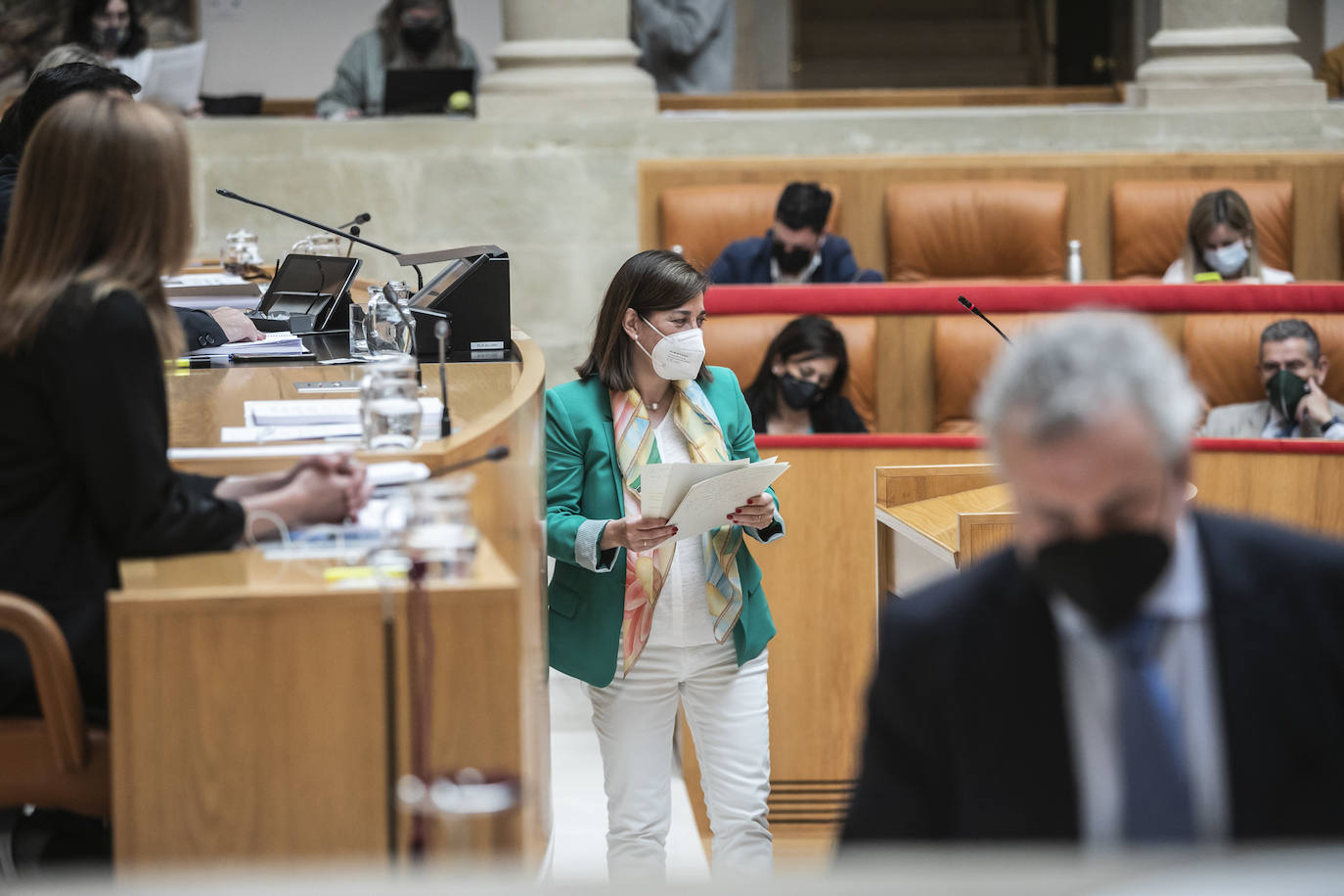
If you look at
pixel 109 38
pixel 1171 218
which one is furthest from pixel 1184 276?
pixel 109 38

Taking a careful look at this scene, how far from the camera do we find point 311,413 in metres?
2.39

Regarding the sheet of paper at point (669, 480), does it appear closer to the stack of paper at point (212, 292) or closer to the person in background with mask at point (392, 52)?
the stack of paper at point (212, 292)

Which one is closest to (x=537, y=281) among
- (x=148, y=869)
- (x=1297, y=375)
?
(x=1297, y=375)

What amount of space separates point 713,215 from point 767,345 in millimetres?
1509

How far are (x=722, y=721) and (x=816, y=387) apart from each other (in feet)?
4.98

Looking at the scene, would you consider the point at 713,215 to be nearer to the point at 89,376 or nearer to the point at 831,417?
the point at 831,417

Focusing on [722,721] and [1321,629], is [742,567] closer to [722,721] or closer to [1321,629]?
[722,721]

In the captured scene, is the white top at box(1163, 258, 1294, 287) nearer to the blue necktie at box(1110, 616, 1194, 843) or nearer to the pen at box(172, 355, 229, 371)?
the pen at box(172, 355, 229, 371)

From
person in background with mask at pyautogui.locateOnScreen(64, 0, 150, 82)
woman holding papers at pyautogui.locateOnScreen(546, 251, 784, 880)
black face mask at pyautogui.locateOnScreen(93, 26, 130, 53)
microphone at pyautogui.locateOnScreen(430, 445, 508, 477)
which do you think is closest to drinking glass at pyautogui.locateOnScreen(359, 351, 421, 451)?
microphone at pyautogui.locateOnScreen(430, 445, 508, 477)

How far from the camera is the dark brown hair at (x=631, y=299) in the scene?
2.78 metres

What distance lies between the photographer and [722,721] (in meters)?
2.76

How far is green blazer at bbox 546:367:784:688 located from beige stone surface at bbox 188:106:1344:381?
3.57m

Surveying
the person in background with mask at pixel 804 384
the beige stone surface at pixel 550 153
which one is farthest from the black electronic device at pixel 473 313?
the beige stone surface at pixel 550 153

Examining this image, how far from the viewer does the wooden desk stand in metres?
1.70
